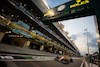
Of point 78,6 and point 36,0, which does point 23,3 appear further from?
point 78,6

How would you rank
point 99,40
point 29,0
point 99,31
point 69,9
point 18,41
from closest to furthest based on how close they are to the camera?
point 99,40
point 99,31
point 69,9
point 29,0
point 18,41

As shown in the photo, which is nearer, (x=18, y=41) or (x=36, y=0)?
(x=36, y=0)

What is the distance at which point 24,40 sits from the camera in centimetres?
1534

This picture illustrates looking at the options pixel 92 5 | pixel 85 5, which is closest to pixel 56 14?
pixel 85 5

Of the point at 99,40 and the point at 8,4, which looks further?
the point at 8,4

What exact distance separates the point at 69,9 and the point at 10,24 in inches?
464

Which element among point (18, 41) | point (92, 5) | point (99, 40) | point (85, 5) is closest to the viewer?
point (99, 40)

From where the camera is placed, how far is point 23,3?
1295 cm

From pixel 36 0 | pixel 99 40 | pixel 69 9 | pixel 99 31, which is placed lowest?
pixel 99 40

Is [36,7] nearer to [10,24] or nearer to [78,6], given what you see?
[10,24]

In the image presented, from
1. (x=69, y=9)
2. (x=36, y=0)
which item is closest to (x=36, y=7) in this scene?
(x=36, y=0)

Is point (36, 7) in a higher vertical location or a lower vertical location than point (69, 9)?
higher

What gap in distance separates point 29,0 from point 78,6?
1193 centimetres

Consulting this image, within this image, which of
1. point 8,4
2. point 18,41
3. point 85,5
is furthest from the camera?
point 18,41
